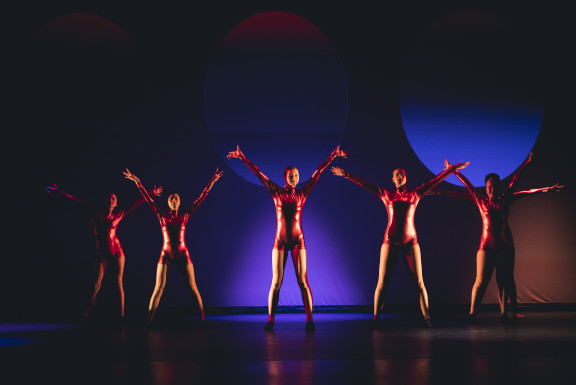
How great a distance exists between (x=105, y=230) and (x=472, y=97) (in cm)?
498

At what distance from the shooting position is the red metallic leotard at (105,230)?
21.0 feet

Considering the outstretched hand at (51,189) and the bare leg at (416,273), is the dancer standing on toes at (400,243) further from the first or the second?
the outstretched hand at (51,189)

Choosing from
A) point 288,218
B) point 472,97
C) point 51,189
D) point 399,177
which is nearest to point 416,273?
point 399,177

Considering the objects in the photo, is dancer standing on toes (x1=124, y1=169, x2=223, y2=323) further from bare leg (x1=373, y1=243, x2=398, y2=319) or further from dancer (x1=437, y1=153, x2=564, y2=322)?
dancer (x1=437, y1=153, x2=564, y2=322)

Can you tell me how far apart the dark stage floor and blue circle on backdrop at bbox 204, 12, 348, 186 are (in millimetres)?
2312

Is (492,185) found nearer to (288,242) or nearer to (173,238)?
(288,242)

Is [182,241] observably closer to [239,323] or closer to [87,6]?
[239,323]

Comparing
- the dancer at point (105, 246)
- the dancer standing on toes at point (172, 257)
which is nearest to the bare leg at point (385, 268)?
the dancer standing on toes at point (172, 257)

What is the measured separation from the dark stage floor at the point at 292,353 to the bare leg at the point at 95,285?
43 cm

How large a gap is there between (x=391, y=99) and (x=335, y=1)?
1.53 meters

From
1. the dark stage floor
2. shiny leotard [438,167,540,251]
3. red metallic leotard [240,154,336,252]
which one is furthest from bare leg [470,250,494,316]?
red metallic leotard [240,154,336,252]

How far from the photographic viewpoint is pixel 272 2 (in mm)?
7398

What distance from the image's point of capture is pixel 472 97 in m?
7.32

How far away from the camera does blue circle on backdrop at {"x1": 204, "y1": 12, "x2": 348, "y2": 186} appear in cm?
714
